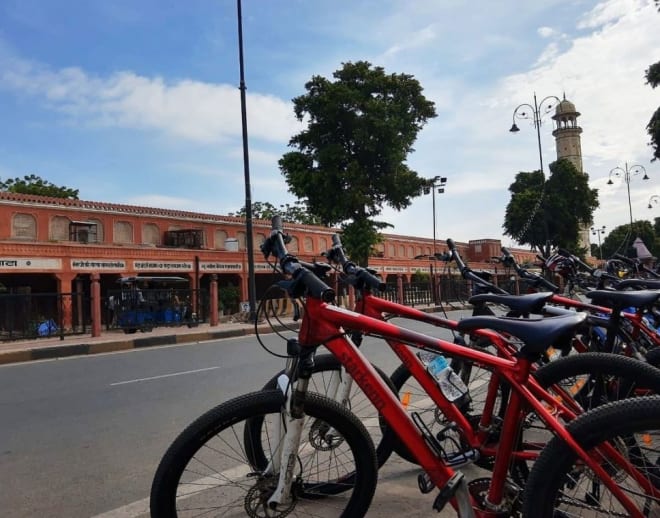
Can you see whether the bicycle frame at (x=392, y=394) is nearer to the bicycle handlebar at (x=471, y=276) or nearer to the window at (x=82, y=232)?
the bicycle handlebar at (x=471, y=276)

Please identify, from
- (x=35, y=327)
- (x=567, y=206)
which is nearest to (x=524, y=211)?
(x=567, y=206)

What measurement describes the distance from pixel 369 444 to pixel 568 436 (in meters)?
0.78

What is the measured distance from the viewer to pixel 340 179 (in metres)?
28.7

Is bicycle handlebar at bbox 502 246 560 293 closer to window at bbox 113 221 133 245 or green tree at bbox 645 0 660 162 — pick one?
green tree at bbox 645 0 660 162

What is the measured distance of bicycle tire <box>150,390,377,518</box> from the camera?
2033 mm

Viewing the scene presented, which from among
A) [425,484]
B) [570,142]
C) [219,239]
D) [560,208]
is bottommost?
[425,484]

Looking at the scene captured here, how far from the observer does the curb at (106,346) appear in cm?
1095

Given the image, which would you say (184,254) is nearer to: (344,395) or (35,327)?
(35,327)

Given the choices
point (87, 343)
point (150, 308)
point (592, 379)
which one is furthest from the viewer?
point (150, 308)

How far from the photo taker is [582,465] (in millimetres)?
1818

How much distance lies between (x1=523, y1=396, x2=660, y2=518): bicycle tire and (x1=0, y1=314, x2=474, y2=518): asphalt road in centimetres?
113

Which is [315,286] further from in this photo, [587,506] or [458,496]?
[587,506]

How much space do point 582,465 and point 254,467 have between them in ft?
4.55

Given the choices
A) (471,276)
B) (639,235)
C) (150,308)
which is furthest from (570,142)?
(471,276)
